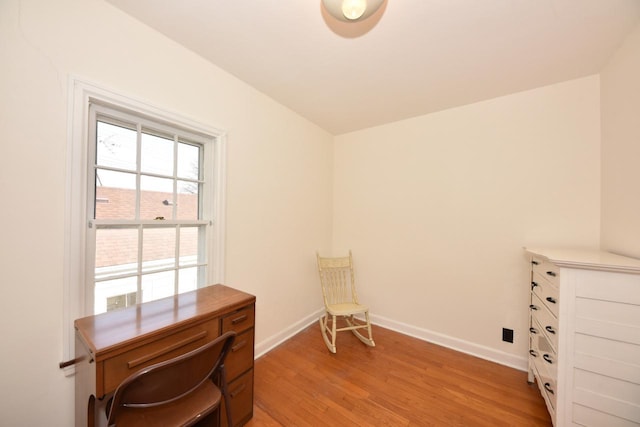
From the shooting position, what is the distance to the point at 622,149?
1572mm

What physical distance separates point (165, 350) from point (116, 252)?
743 mm

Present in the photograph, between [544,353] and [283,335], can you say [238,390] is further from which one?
[544,353]

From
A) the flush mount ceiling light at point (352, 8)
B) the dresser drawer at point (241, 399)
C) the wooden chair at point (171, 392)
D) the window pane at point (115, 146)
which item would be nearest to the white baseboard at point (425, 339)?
the dresser drawer at point (241, 399)

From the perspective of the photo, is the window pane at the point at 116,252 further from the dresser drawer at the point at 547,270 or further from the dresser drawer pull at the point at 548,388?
the dresser drawer pull at the point at 548,388

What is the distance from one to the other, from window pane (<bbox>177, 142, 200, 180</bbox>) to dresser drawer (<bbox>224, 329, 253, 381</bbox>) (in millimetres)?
1259

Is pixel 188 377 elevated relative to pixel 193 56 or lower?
lower

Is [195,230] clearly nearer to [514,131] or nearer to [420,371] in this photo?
[420,371]

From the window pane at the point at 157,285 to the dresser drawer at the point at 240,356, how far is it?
66 centimetres

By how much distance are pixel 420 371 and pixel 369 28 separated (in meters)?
2.70

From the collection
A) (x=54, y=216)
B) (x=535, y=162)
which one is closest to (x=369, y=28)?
(x=535, y=162)

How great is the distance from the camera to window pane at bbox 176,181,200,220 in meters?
1.77

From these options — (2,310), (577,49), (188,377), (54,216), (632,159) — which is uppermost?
(577,49)

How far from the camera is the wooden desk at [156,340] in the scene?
985 millimetres

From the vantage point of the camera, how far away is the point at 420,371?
6.67 ft
